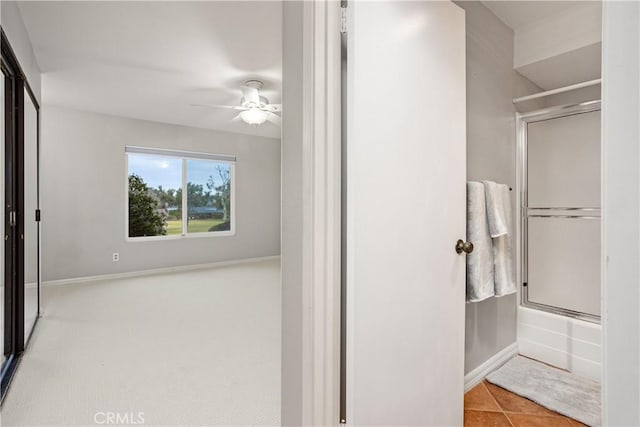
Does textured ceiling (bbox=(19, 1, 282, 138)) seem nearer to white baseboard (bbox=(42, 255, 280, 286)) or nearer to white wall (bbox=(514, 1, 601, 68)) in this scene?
white wall (bbox=(514, 1, 601, 68))

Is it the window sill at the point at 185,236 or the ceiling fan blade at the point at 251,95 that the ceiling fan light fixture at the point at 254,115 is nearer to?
the ceiling fan blade at the point at 251,95

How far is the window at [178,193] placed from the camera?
202 inches

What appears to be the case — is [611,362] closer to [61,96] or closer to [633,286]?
[633,286]

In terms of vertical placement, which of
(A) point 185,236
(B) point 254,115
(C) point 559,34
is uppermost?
A: (C) point 559,34

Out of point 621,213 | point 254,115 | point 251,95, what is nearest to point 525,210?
point 621,213

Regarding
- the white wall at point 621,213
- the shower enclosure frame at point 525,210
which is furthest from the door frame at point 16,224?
the shower enclosure frame at point 525,210

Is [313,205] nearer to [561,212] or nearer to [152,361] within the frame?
[152,361]

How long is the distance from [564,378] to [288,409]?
1.85m

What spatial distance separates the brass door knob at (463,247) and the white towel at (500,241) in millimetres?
317

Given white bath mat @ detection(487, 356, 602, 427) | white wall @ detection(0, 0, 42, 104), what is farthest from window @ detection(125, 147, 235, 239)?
white bath mat @ detection(487, 356, 602, 427)

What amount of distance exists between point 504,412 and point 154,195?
519 centimetres

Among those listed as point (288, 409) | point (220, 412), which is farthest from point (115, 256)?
point (288, 409)

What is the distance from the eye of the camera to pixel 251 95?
3.64 meters

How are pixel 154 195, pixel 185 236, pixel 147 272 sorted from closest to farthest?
pixel 147 272
pixel 154 195
pixel 185 236
